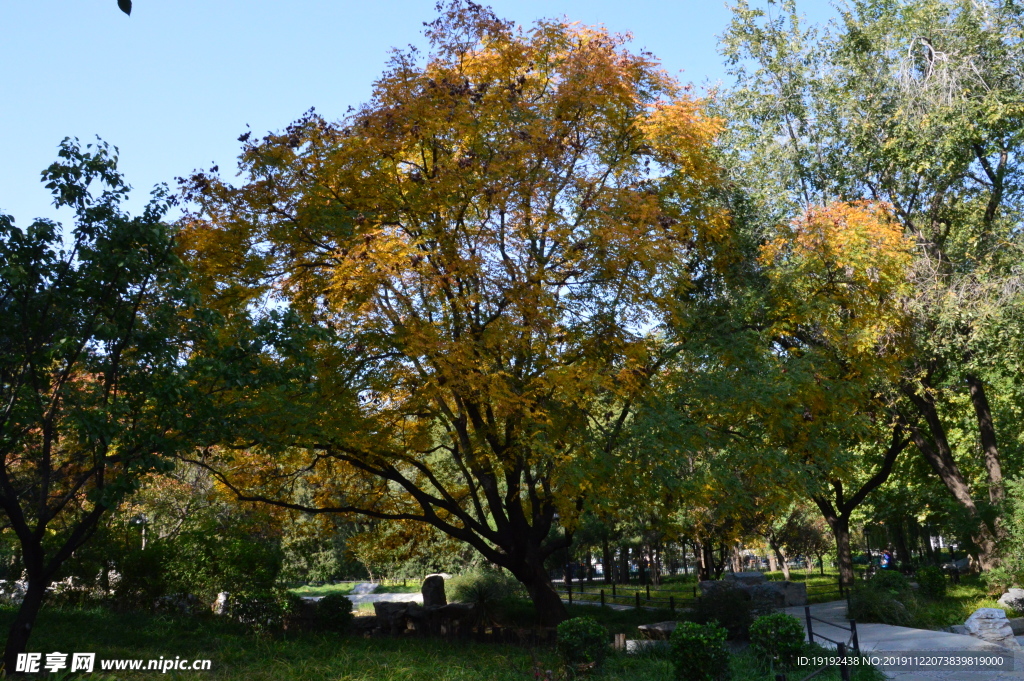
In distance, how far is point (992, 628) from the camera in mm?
14109

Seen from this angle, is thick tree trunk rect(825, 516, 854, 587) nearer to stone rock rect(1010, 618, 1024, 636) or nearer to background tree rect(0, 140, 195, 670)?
stone rock rect(1010, 618, 1024, 636)

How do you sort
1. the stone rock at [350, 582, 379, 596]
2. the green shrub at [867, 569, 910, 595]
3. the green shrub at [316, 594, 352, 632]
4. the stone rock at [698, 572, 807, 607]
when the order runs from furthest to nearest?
the stone rock at [350, 582, 379, 596] < the green shrub at [867, 569, 910, 595] < the stone rock at [698, 572, 807, 607] < the green shrub at [316, 594, 352, 632]

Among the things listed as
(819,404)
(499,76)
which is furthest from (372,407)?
(819,404)

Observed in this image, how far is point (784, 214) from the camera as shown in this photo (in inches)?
785

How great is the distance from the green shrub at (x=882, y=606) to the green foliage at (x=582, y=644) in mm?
9030

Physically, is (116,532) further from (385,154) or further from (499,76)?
(499,76)

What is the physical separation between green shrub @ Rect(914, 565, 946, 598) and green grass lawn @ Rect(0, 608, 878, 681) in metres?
12.2

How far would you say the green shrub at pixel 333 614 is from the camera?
16.5 metres

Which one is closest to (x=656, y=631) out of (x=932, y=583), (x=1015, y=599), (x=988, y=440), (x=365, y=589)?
(x=1015, y=599)

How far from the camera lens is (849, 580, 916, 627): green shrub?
17.6m

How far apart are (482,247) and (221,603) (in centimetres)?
1072

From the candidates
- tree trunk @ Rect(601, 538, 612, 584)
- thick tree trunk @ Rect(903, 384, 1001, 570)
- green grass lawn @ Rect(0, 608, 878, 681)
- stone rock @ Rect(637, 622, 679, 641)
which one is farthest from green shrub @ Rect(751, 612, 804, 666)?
tree trunk @ Rect(601, 538, 612, 584)

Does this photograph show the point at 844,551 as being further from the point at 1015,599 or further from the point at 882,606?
the point at 882,606

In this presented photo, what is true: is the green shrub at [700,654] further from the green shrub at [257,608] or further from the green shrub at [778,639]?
the green shrub at [257,608]
